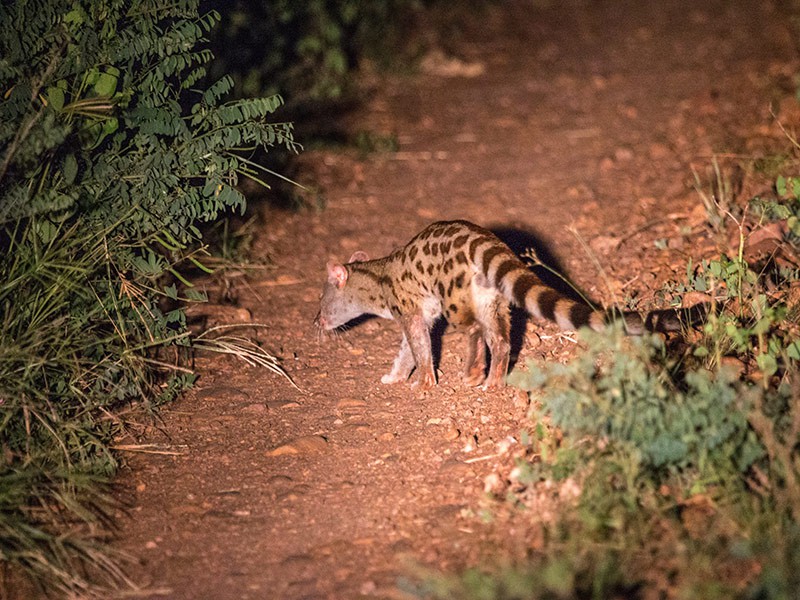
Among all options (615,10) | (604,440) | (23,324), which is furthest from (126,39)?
(615,10)

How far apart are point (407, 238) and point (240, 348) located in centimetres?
225

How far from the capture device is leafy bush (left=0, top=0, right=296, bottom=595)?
5.16 metres

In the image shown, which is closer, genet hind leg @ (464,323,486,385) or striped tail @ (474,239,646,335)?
striped tail @ (474,239,646,335)

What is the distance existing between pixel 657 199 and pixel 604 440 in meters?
4.37

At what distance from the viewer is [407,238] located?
27.5 ft

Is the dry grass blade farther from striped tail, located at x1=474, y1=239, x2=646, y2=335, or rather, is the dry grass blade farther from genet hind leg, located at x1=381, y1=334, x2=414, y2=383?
striped tail, located at x1=474, y1=239, x2=646, y2=335

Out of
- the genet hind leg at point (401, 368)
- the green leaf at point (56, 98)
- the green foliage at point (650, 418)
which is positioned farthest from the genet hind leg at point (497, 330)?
the green leaf at point (56, 98)

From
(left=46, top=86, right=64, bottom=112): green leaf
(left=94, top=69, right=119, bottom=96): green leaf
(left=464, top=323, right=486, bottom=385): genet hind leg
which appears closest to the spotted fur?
(left=464, top=323, right=486, bottom=385): genet hind leg

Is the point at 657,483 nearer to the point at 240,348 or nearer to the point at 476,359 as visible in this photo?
the point at 476,359

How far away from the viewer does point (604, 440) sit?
4.55m

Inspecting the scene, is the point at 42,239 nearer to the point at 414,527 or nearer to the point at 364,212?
the point at 414,527

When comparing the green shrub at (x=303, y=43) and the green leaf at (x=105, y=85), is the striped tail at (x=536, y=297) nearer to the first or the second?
the green leaf at (x=105, y=85)

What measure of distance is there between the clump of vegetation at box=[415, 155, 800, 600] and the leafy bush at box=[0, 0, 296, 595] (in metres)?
2.28

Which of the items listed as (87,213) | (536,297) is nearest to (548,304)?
(536,297)
